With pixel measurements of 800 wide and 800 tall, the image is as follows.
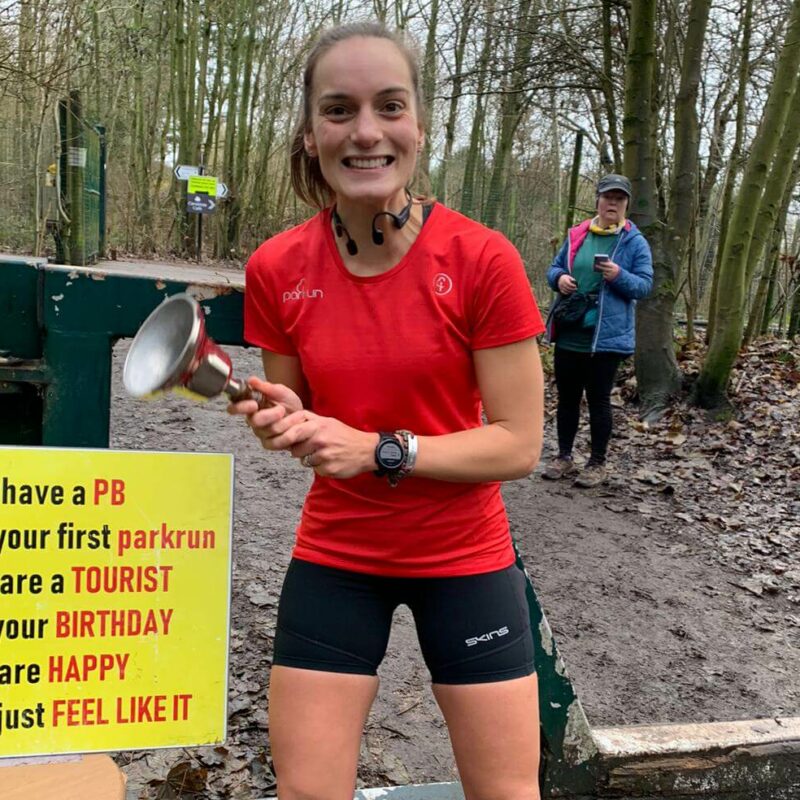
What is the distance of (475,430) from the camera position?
4.74ft

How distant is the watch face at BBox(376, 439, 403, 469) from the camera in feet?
4.47

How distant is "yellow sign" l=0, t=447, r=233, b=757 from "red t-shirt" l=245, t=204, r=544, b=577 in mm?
272

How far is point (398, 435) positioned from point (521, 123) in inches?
535

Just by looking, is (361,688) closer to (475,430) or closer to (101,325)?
(475,430)

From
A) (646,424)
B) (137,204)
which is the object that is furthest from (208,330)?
(137,204)

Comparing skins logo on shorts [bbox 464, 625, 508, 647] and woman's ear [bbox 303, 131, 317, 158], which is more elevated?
woman's ear [bbox 303, 131, 317, 158]

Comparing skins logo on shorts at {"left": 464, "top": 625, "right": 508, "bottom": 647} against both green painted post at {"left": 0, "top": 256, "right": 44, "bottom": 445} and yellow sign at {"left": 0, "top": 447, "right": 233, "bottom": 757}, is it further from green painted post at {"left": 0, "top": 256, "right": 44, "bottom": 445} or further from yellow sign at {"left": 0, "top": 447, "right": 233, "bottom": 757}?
green painted post at {"left": 0, "top": 256, "right": 44, "bottom": 445}

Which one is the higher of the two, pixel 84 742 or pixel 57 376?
pixel 57 376

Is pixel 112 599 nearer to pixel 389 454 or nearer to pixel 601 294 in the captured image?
pixel 389 454

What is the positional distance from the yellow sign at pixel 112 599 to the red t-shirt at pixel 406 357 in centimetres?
27

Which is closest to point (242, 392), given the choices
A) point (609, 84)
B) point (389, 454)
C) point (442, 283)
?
point (389, 454)

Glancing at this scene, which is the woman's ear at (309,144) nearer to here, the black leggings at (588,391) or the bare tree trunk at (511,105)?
the black leggings at (588,391)

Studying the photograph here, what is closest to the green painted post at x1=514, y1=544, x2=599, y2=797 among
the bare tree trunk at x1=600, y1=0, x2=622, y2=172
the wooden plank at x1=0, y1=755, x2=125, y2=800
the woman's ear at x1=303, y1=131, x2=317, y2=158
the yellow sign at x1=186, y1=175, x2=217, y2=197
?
the wooden plank at x1=0, y1=755, x2=125, y2=800

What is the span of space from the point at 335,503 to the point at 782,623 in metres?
3.26
